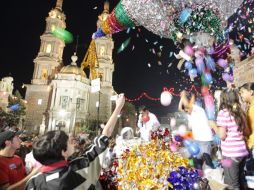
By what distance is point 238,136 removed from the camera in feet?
12.3

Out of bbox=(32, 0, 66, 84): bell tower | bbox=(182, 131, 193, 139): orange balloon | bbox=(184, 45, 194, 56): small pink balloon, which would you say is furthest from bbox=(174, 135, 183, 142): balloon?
bbox=(32, 0, 66, 84): bell tower

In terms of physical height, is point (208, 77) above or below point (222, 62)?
below

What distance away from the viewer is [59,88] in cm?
4888

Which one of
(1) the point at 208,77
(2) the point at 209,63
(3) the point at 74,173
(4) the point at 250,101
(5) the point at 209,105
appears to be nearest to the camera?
(3) the point at 74,173

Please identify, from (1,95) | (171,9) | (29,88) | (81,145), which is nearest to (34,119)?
(29,88)

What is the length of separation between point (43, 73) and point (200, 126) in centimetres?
5151

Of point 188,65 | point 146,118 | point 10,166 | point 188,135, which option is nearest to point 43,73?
point 188,65

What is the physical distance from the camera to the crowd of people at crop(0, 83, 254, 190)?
6.93ft

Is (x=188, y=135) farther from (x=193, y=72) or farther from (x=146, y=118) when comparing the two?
(x=193, y=72)

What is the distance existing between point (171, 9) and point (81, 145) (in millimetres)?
6106

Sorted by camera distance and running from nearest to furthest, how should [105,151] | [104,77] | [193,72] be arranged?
[105,151], [193,72], [104,77]

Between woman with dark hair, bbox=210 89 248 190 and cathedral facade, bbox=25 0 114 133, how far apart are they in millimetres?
44678

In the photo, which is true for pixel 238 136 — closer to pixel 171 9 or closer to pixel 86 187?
pixel 86 187

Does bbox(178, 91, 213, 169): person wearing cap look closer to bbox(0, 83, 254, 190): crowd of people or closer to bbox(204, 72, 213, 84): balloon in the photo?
bbox(0, 83, 254, 190): crowd of people
